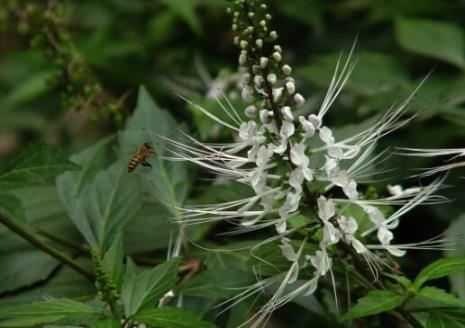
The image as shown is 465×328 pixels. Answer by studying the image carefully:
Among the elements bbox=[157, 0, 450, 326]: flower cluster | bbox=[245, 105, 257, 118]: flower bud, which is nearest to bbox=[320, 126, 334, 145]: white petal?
bbox=[157, 0, 450, 326]: flower cluster

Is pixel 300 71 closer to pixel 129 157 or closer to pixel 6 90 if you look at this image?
pixel 129 157

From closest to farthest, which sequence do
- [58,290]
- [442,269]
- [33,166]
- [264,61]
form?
1. [264,61]
2. [442,269]
3. [33,166]
4. [58,290]

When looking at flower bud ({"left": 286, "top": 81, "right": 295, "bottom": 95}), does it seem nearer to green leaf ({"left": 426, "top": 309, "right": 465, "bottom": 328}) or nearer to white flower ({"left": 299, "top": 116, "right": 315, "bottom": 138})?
white flower ({"left": 299, "top": 116, "right": 315, "bottom": 138})

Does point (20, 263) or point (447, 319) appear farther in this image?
point (20, 263)

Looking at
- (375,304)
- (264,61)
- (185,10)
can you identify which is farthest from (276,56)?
(185,10)

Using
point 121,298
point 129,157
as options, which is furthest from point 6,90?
point 121,298

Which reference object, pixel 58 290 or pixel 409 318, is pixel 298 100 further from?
pixel 58 290

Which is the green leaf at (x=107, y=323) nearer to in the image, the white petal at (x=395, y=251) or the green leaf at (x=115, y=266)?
the green leaf at (x=115, y=266)
